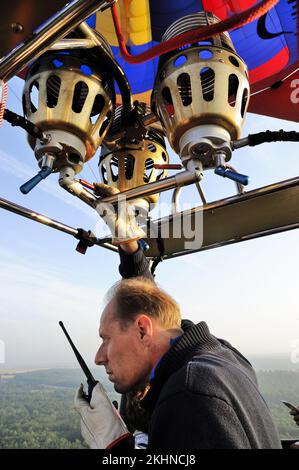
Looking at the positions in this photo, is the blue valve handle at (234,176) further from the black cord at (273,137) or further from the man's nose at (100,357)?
the man's nose at (100,357)

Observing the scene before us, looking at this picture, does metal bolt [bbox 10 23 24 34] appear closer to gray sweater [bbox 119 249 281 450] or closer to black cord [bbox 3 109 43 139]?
black cord [bbox 3 109 43 139]

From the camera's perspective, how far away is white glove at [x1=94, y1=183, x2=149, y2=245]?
106 centimetres

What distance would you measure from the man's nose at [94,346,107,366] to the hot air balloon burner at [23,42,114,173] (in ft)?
1.58

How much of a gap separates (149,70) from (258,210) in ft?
3.38

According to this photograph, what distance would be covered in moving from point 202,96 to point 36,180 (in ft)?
1.49

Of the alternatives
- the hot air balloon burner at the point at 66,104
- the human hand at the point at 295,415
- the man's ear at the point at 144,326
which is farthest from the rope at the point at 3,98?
the human hand at the point at 295,415

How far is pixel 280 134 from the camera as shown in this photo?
0.88 meters

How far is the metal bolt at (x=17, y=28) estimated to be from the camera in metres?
0.58

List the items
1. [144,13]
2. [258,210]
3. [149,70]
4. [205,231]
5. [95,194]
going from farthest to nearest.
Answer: [149,70], [144,13], [205,231], [258,210], [95,194]

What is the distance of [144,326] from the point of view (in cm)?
85

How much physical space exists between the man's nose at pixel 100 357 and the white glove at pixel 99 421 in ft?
0.36

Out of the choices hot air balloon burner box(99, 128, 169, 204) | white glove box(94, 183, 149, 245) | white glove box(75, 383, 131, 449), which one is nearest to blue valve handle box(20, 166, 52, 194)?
white glove box(94, 183, 149, 245)
